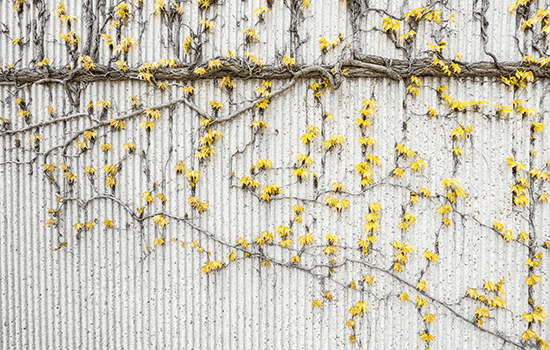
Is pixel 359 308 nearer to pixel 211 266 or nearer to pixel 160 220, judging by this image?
pixel 211 266

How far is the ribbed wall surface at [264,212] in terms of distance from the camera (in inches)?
78.3

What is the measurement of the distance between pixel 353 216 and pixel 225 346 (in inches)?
55.2

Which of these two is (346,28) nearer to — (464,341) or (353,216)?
(353,216)

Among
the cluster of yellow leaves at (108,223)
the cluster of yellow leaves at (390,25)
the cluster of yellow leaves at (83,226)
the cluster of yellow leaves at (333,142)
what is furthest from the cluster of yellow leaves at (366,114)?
the cluster of yellow leaves at (83,226)

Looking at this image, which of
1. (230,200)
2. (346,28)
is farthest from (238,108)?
(346,28)

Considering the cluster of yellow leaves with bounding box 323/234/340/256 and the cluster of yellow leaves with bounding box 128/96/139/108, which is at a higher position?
the cluster of yellow leaves with bounding box 128/96/139/108

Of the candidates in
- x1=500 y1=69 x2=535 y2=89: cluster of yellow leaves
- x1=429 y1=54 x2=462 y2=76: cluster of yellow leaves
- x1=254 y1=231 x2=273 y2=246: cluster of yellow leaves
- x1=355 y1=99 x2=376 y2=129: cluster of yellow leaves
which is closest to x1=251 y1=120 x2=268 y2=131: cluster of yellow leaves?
x1=355 y1=99 x2=376 y2=129: cluster of yellow leaves

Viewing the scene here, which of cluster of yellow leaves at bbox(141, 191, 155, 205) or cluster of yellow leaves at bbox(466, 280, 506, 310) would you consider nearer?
cluster of yellow leaves at bbox(466, 280, 506, 310)

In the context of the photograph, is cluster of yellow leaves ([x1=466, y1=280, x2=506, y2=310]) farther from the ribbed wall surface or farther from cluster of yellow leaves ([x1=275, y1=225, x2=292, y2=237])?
cluster of yellow leaves ([x1=275, y1=225, x2=292, y2=237])

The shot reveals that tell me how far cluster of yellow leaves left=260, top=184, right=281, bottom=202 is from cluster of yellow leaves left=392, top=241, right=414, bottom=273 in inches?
37.4

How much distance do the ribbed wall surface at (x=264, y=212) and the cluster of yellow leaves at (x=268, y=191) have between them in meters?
0.05

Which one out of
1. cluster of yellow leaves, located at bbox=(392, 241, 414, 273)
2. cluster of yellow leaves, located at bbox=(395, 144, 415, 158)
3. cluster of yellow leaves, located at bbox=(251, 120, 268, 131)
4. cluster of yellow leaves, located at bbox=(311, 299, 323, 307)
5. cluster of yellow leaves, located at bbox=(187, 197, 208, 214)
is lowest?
cluster of yellow leaves, located at bbox=(311, 299, 323, 307)

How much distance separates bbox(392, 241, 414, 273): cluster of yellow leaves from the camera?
2.00 meters

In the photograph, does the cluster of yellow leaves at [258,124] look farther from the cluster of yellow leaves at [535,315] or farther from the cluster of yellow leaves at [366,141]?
the cluster of yellow leaves at [535,315]
